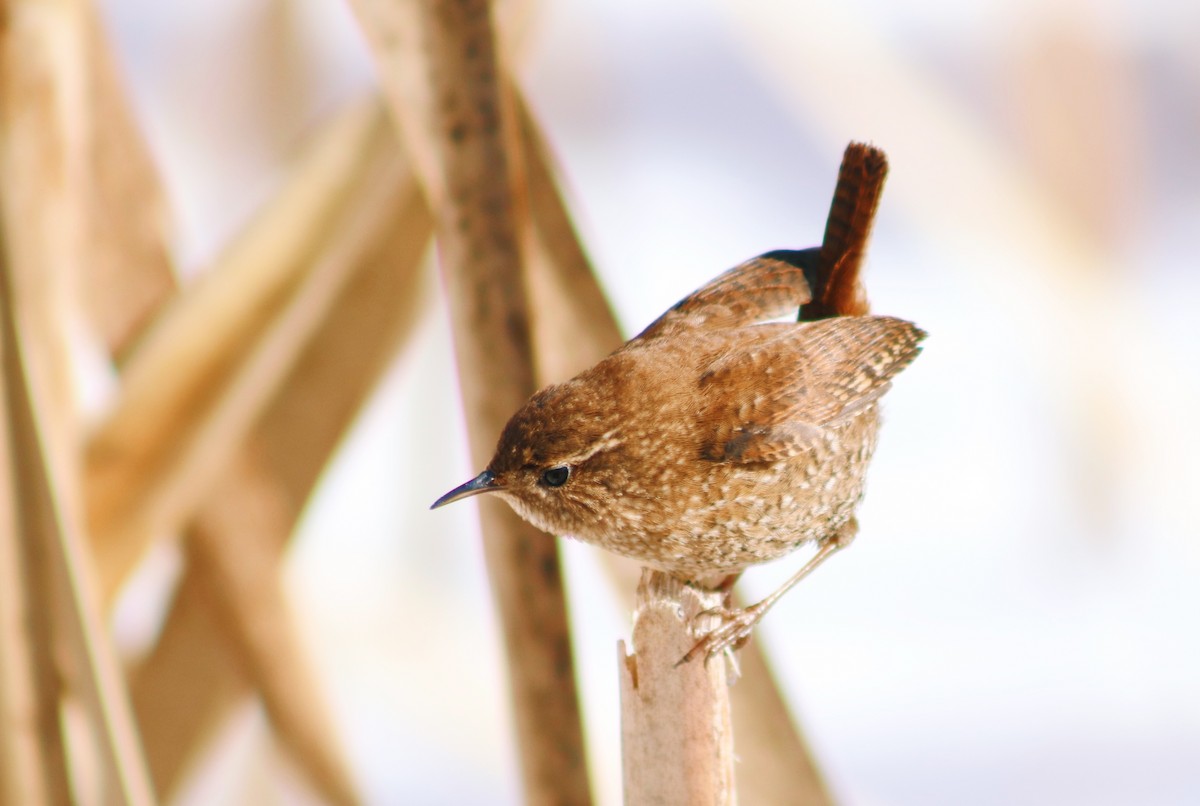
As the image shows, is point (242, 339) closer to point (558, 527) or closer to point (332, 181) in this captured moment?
point (332, 181)

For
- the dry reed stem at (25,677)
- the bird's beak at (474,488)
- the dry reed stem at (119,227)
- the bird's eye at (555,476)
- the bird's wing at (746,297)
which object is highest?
the dry reed stem at (119,227)

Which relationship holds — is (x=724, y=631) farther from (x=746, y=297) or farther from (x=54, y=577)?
(x=54, y=577)

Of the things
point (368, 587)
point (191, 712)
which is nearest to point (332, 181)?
point (191, 712)

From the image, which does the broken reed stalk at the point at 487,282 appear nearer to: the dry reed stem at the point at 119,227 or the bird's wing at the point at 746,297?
the bird's wing at the point at 746,297

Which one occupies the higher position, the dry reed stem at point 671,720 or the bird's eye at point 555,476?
the bird's eye at point 555,476

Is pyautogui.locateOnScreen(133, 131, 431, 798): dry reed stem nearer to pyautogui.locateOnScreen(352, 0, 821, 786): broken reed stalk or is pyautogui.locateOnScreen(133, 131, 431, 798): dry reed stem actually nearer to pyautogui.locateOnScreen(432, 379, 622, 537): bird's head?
pyautogui.locateOnScreen(352, 0, 821, 786): broken reed stalk

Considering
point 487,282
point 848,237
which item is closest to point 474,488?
point 487,282

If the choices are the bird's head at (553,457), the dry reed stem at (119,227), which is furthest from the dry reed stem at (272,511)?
the bird's head at (553,457)

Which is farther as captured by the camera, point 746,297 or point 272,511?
point 272,511
